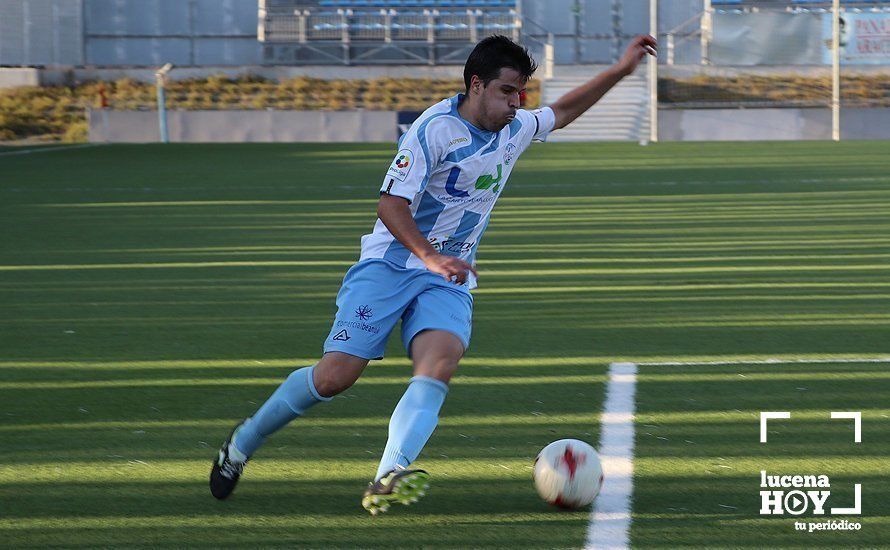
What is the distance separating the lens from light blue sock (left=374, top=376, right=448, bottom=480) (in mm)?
4609

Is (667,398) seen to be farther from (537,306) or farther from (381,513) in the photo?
(537,306)

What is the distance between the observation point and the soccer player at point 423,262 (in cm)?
479

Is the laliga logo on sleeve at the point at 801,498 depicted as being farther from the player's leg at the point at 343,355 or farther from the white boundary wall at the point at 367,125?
the white boundary wall at the point at 367,125

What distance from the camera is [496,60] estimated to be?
15.8 feet

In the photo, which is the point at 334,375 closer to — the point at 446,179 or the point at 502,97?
the point at 446,179

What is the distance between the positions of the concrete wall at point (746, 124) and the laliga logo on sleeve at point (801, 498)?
35.0 metres

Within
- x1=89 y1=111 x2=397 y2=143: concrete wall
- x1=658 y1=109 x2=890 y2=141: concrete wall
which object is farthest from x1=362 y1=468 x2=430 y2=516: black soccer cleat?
x1=658 y1=109 x2=890 y2=141: concrete wall

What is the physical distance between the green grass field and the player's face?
1270 mm

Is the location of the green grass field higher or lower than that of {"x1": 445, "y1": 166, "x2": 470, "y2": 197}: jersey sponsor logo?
lower

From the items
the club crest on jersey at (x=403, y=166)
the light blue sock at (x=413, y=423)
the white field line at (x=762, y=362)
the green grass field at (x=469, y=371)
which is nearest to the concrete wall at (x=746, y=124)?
the green grass field at (x=469, y=371)

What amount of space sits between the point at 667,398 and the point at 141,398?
237 cm

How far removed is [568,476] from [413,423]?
531mm

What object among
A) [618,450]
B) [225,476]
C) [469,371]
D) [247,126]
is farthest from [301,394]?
[247,126]

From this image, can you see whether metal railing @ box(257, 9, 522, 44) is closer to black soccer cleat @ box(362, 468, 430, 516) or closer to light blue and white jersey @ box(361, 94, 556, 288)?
light blue and white jersey @ box(361, 94, 556, 288)
